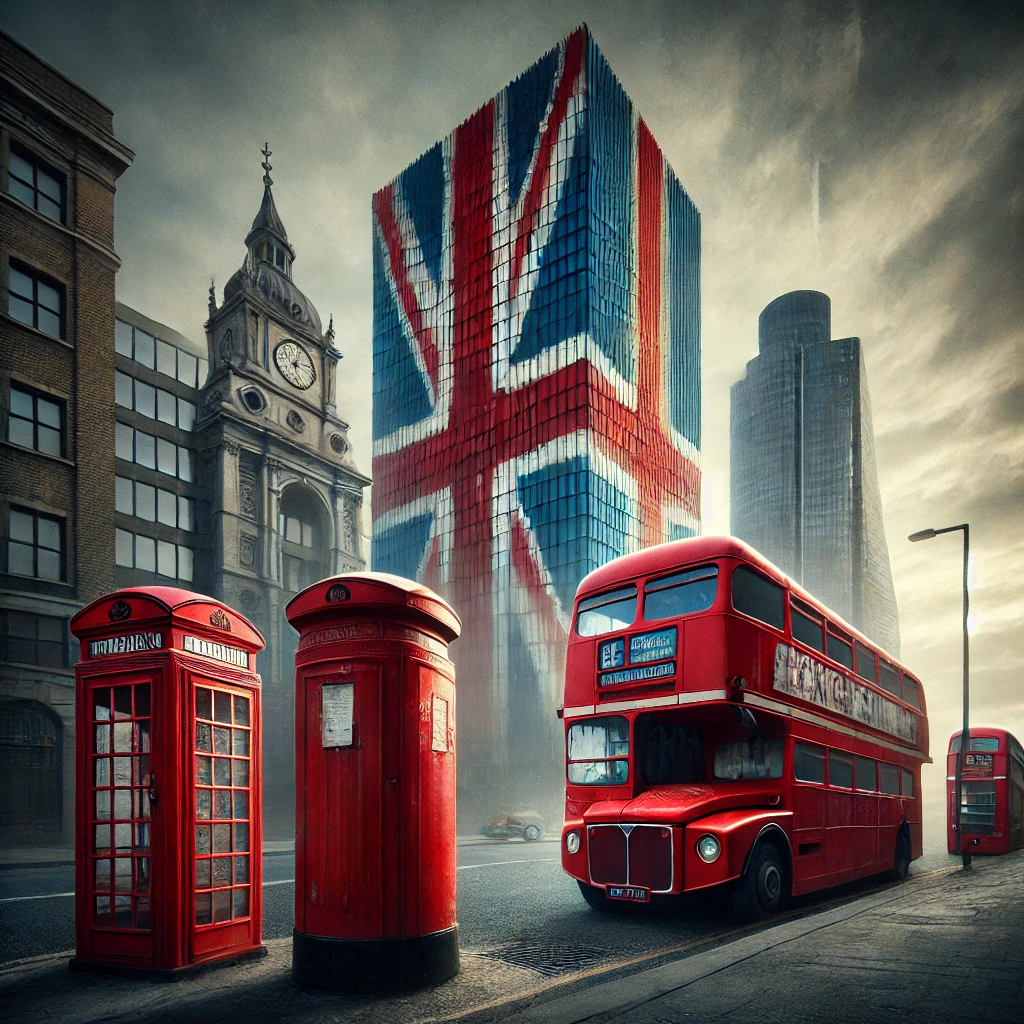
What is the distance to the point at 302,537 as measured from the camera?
46.3 metres

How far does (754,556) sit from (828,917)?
3690mm

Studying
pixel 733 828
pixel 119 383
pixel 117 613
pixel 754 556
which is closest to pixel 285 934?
pixel 117 613

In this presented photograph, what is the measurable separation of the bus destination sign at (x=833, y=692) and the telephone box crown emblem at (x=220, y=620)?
19.4ft

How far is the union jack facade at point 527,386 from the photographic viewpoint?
52281mm

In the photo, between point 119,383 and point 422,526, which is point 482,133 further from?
point 119,383

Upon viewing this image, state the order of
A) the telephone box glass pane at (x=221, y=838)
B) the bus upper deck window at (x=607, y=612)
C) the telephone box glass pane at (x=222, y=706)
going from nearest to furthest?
the telephone box glass pane at (x=221, y=838) < the telephone box glass pane at (x=222, y=706) < the bus upper deck window at (x=607, y=612)

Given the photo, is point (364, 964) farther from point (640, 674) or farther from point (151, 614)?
point (640, 674)

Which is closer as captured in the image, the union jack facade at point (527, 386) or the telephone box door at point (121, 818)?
the telephone box door at point (121, 818)

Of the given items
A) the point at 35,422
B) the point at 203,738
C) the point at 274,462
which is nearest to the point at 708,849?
the point at 203,738

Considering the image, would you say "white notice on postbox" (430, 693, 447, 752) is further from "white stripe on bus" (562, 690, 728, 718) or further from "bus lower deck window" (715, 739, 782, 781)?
"bus lower deck window" (715, 739, 782, 781)

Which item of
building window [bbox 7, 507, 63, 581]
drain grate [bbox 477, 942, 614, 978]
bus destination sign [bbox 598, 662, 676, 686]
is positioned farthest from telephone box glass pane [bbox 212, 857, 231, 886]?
building window [bbox 7, 507, 63, 581]

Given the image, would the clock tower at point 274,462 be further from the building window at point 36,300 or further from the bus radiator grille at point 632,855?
the bus radiator grille at point 632,855

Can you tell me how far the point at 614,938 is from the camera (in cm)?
812

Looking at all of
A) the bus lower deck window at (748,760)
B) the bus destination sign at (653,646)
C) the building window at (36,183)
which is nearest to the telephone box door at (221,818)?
the bus destination sign at (653,646)
